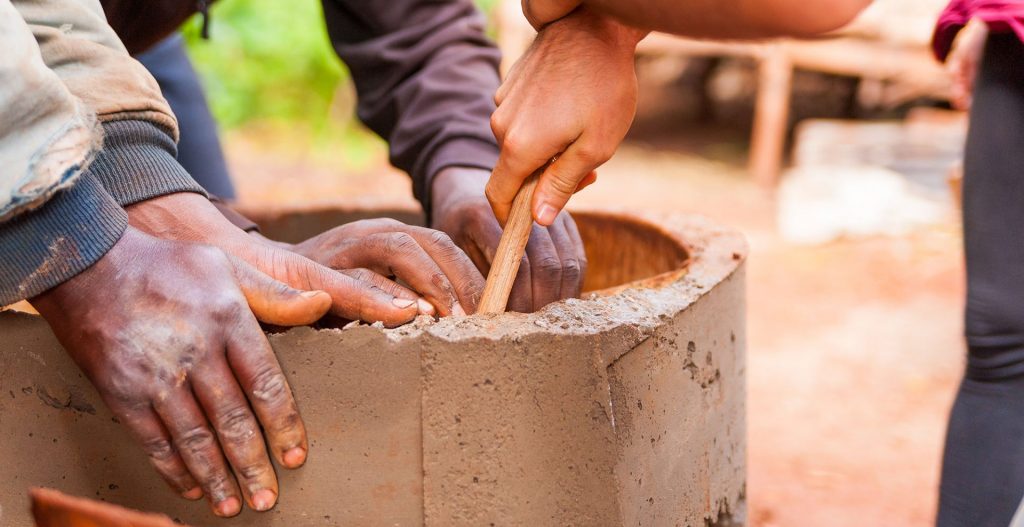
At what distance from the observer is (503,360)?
→ 4.38 feet

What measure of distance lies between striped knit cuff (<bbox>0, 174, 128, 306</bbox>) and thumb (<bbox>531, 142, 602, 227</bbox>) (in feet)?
2.03

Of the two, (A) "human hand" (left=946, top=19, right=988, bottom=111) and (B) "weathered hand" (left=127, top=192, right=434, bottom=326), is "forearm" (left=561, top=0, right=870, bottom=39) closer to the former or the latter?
(B) "weathered hand" (left=127, top=192, right=434, bottom=326)

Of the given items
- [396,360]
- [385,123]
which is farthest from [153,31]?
[396,360]

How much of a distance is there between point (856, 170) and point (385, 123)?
3.99 metres

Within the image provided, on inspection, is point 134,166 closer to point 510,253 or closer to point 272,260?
point 272,260

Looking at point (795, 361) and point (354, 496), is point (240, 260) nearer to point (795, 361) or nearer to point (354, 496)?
point (354, 496)

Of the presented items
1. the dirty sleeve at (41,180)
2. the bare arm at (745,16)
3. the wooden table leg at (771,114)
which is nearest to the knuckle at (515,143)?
the bare arm at (745,16)

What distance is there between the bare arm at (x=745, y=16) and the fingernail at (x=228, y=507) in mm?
862

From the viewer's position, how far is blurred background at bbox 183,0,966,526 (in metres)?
3.40

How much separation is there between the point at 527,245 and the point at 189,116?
4.96ft

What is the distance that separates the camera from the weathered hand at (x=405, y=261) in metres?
1.50

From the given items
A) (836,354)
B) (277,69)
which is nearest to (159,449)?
(836,354)

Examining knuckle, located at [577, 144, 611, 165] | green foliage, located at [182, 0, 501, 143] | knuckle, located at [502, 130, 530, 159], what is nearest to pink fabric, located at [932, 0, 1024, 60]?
knuckle, located at [577, 144, 611, 165]

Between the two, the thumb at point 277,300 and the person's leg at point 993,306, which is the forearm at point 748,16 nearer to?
the thumb at point 277,300
